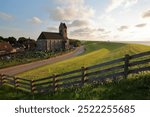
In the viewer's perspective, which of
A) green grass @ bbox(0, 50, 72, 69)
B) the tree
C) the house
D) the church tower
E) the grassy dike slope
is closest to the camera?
the grassy dike slope

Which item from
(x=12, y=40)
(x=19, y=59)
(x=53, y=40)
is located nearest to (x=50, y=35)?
(x=53, y=40)

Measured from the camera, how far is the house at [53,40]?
308 feet

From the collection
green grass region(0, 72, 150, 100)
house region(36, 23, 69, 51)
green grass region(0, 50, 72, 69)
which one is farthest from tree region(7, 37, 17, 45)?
green grass region(0, 72, 150, 100)

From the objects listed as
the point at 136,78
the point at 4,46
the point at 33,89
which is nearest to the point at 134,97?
the point at 136,78

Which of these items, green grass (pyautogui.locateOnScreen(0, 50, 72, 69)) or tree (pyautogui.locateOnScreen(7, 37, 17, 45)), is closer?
green grass (pyautogui.locateOnScreen(0, 50, 72, 69))

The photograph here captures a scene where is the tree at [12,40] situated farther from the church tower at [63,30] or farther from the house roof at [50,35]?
the church tower at [63,30]

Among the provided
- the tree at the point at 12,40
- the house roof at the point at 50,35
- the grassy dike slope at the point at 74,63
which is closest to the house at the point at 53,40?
the house roof at the point at 50,35

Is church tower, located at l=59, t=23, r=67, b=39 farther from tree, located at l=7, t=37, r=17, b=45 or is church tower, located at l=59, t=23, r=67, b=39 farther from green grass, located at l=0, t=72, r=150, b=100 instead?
green grass, located at l=0, t=72, r=150, b=100

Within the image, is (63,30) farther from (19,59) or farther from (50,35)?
(19,59)

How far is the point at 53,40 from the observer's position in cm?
9806

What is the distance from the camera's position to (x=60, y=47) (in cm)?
10294

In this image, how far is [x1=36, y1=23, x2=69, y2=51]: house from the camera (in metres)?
93.8

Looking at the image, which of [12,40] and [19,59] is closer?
[19,59]

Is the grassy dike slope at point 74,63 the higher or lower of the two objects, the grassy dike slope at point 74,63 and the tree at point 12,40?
the lower
